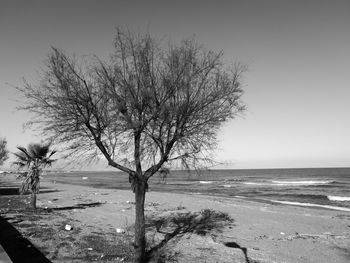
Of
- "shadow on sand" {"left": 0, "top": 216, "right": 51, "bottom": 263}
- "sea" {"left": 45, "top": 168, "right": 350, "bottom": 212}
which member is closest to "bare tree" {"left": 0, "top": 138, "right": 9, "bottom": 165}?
"sea" {"left": 45, "top": 168, "right": 350, "bottom": 212}

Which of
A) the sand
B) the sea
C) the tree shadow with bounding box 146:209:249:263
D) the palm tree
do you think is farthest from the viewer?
the sea

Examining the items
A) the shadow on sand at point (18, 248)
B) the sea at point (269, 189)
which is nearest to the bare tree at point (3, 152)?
the sea at point (269, 189)

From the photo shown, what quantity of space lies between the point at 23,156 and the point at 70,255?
442 inches

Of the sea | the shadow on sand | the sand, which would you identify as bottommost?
the sea

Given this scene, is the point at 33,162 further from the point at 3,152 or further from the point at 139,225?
the point at 3,152

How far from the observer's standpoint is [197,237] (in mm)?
12953

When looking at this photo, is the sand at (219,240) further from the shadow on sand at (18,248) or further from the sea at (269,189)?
the sea at (269,189)

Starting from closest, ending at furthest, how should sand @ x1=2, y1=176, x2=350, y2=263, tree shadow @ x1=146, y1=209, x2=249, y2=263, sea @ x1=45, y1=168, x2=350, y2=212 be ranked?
sand @ x1=2, y1=176, x2=350, y2=263
tree shadow @ x1=146, y1=209, x2=249, y2=263
sea @ x1=45, y1=168, x2=350, y2=212

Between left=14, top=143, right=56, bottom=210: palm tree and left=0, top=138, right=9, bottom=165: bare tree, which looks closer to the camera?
left=14, top=143, right=56, bottom=210: palm tree

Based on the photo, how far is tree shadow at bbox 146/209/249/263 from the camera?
12.0 metres

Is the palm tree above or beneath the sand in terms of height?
above

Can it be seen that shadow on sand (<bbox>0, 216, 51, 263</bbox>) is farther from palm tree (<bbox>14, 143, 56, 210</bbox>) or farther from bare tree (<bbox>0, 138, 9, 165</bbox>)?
bare tree (<bbox>0, 138, 9, 165</bbox>)

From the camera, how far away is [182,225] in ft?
51.6

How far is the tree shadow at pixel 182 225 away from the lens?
12.0m
